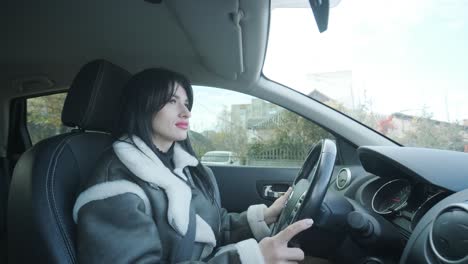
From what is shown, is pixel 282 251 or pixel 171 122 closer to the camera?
pixel 282 251

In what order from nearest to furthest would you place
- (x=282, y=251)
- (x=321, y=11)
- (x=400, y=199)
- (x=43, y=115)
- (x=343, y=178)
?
(x=282, y=251), (x=321, y=11), (x=400, y=199), (x=343, y=178), (x=43, y=115)

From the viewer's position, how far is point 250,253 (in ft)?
3.19

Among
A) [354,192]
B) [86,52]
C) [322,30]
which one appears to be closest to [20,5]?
[86,52]

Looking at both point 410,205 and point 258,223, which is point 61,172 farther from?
point 410,205

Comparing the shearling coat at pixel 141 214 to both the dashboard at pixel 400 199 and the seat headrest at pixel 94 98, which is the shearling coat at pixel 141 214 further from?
the dashboard at pixel 400 199

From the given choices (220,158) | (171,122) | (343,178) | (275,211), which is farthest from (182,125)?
(220,158)

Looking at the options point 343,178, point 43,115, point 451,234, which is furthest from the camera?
point 43,115

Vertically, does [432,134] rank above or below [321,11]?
below

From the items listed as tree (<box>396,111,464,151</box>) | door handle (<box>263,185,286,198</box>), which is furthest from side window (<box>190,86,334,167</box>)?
tree (<box>396,111,464,151</box>)

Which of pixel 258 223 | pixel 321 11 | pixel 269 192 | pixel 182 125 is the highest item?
pixel 321 11

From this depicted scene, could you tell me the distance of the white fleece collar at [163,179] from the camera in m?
1.10

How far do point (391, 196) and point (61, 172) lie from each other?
1.19 m

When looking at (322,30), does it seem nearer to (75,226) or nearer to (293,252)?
(293,252)

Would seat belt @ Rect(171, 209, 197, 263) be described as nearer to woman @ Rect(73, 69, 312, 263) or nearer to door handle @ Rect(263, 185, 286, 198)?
woman @ Rect(73, 69, 312, 263)
